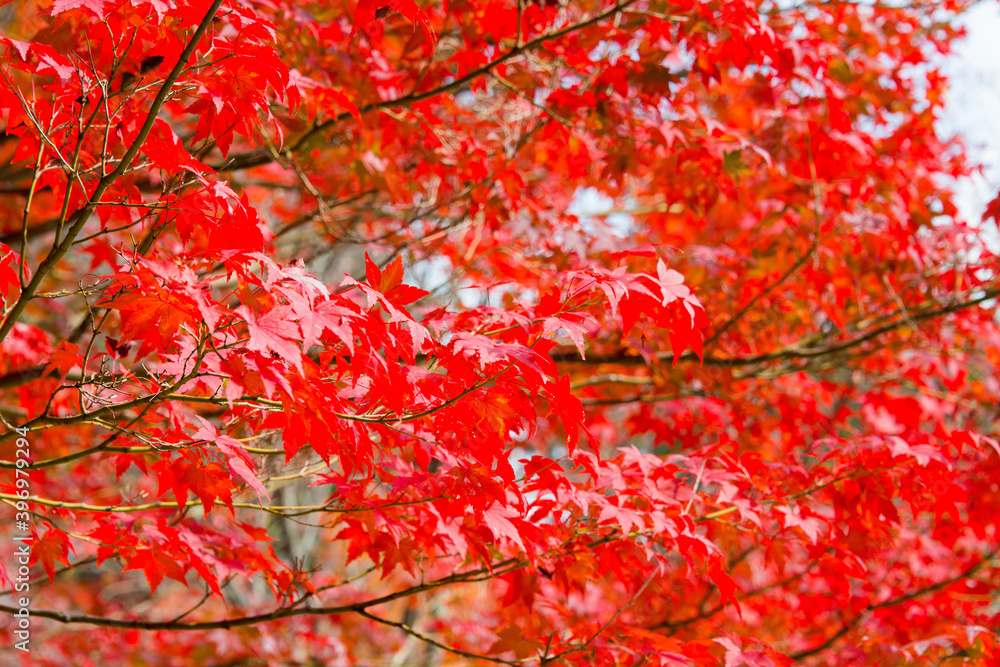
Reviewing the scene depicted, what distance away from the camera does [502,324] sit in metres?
2.41

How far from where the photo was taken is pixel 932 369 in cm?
473

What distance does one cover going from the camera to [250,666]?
18.2 ft

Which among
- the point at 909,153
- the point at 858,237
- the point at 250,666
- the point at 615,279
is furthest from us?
the point at 250,666

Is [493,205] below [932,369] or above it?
above

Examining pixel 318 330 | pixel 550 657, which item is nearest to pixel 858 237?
pixel 550 657

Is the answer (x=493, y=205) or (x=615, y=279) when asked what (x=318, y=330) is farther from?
(x=493, y=205)

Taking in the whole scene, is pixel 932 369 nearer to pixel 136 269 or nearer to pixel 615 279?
pixel 615 279

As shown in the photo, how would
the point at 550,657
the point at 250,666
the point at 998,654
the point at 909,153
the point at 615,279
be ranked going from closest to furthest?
the point at 615,279
the point at 550,657
the point at 998,654
the point at 909,153
the point at 250,666

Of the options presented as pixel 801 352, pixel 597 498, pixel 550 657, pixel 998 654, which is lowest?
pixel 998 654

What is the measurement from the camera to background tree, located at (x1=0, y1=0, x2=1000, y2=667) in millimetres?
1809

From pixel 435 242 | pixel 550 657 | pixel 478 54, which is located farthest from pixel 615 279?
pixel 435 242

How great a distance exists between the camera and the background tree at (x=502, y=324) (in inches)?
71.2

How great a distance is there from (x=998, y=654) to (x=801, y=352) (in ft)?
5.51

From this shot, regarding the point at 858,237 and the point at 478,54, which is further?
the point at 858,237
